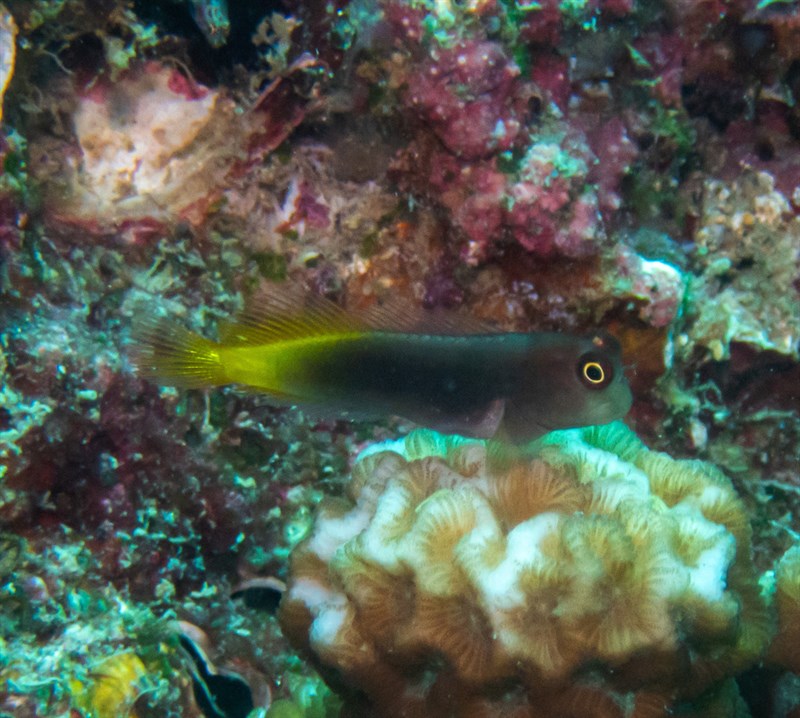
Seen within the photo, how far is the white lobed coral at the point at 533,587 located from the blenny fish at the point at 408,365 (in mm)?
321

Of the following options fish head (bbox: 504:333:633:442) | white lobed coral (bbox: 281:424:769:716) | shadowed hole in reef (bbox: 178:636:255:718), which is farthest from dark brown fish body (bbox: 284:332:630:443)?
shadowed hole in reef (bbox: 178:636:255:718)

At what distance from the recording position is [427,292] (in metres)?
4.00

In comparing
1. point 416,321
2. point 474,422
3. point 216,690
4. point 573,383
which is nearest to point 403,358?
point 416,321

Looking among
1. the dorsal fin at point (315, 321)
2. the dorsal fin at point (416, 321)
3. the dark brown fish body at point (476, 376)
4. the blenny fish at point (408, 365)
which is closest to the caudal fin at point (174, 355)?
the blenny fish at point (408, 365)

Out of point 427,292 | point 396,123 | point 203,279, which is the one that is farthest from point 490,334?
point 203,279

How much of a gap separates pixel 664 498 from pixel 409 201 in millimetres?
2198

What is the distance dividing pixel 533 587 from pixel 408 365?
104 centimetres

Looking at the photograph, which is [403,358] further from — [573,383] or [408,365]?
[573,383]

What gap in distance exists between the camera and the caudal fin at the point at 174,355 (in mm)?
2922

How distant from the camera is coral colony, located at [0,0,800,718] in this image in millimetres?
2793

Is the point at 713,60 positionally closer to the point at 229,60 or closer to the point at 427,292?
the point at 427,292

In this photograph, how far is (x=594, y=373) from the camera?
2.80 m

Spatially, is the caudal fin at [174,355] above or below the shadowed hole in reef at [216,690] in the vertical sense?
above

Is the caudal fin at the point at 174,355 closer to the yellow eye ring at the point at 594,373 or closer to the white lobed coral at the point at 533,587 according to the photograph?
the white lobed coral at the point at 533,587
